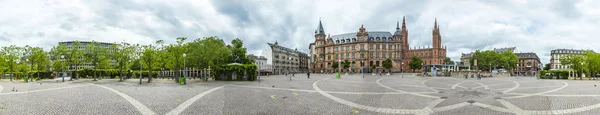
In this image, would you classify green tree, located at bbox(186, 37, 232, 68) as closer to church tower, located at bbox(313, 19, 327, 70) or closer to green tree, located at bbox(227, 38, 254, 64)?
green tree, located at bbox(227, 38, 254, 64)

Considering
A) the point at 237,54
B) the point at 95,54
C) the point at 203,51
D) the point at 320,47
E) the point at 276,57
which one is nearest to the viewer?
the point at 203,51

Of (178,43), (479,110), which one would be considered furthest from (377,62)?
(479,110)

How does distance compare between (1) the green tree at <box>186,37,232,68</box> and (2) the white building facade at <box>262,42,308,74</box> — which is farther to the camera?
(2) the white building facade at <box>262,42,308,74</box>

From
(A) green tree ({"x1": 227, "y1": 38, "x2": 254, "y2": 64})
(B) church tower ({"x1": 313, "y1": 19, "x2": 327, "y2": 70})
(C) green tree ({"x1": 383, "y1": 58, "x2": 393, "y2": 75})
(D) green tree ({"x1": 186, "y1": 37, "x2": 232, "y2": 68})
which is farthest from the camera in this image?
(B) church tower ({"x1": 313, "y1": 19, "x2": 327, "y2": 70})

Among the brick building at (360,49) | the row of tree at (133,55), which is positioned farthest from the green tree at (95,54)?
the brick building at (360,49)

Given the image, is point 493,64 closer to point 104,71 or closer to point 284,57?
point 284,57

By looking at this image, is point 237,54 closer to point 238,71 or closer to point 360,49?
point 238,71

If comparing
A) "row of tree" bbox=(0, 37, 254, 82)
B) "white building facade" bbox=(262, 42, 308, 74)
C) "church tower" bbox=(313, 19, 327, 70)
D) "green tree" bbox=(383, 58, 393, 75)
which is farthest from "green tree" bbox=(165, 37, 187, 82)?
"church tower" bbox=(313, 19, 327, 70)

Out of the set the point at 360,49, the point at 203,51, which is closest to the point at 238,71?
the point at 203,51

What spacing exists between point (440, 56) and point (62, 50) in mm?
144731

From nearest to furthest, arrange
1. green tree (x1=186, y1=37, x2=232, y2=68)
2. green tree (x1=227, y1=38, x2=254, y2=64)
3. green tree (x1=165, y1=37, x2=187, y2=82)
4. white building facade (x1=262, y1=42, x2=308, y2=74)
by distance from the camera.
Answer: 1. green tree (x1=165, y1=37, x2=187, y2=82)
2. green tree (x1=186, y1=37, x2=232, y2=68)
3. green tree (x1=227, y1=38, x2=254, y2=64)
4. white building facade (x1=262, y1=42, x2=308, y2=74)

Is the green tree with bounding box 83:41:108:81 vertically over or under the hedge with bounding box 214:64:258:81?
over

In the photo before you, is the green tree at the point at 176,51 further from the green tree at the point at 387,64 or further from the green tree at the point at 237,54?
the green tree at the point at 387,64

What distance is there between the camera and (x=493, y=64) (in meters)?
94.7
